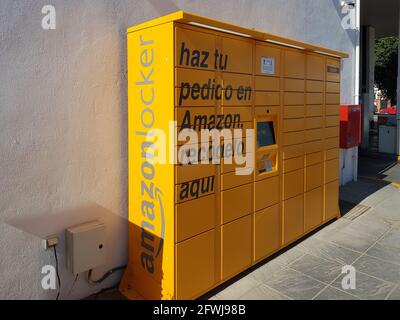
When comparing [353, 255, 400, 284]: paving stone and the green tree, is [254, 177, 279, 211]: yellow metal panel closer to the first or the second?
[353, 255, 400, 284]: paving stone

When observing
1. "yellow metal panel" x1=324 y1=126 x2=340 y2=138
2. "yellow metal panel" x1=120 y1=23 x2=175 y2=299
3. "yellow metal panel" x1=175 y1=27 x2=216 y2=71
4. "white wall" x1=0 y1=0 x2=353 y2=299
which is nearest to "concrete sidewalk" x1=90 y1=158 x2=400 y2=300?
"yellow metal panel" x1=120 y1=23 x2=175 y2=299

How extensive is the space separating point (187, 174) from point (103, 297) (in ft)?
4.67

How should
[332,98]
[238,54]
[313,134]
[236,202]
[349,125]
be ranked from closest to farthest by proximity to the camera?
[238,54] → [236,202] → [313,134] → [332,98] → [349,125]

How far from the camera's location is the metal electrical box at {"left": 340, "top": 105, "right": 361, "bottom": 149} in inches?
276

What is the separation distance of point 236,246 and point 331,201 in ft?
7.79

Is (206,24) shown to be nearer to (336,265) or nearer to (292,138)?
(292,138)

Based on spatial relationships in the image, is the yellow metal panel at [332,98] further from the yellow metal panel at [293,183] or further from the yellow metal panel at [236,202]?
the yellow metal panel at [236,202]

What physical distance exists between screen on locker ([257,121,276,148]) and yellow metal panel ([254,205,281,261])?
720 millimetres

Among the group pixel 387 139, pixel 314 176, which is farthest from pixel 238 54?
pixel 387 139

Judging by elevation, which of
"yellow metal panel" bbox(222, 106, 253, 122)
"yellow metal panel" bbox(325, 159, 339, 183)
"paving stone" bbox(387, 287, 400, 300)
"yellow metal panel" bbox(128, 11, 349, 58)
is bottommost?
"paving stone" bbox(387, 287, 400, 300)

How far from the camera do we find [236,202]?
3.51 meters
